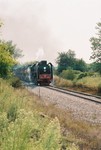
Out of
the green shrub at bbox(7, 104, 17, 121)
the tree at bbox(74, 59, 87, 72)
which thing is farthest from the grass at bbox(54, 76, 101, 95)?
the tree at bbox(74, 59, 87, 72)

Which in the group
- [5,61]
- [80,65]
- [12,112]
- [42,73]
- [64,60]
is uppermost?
[64,60]

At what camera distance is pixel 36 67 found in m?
53.6

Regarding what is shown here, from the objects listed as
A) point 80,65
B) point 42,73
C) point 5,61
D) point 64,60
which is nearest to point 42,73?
point 42,73

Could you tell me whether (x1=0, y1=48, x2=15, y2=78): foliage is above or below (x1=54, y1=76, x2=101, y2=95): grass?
above

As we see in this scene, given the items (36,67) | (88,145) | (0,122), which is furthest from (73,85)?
(0,122)

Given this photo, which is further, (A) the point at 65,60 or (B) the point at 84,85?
(A) the point at 65,60

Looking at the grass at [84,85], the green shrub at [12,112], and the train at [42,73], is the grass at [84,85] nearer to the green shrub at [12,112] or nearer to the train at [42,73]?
the train at [42,73]

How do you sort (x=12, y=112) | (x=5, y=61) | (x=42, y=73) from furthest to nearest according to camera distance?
(x=42, y=73) → (x=5, y=61) → (x=12, y=112)

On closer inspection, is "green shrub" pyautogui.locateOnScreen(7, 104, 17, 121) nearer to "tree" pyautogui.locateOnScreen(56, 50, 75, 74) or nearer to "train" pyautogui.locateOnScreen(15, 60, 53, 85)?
"train" pyautogui.locateOnScreen(15, 60, 53, 85)

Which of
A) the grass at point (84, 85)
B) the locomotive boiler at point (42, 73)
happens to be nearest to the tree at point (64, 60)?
the grass at point (84, 85)

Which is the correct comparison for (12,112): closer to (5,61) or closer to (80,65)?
(5,61)

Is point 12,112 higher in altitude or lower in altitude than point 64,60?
lower

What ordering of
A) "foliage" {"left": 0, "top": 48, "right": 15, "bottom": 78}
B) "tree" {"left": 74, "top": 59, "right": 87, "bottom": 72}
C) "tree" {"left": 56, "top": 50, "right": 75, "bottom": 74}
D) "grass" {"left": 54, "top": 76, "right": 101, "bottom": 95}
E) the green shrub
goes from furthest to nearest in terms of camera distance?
"tree" {"left": 74, "top": 59, "right": 87, "bottom": 72} < "tree" {"left": 56, "top": 50, "right": 75, "bottom": 74} < "grass" {"left": 54, "top": 76, "right": 101, "bottom": 95} < "foliage" {"left": 0, "top": 48, "right": 15, "bottom": 78} < the green shrub

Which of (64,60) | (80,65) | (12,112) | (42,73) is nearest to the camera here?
(12,112)
